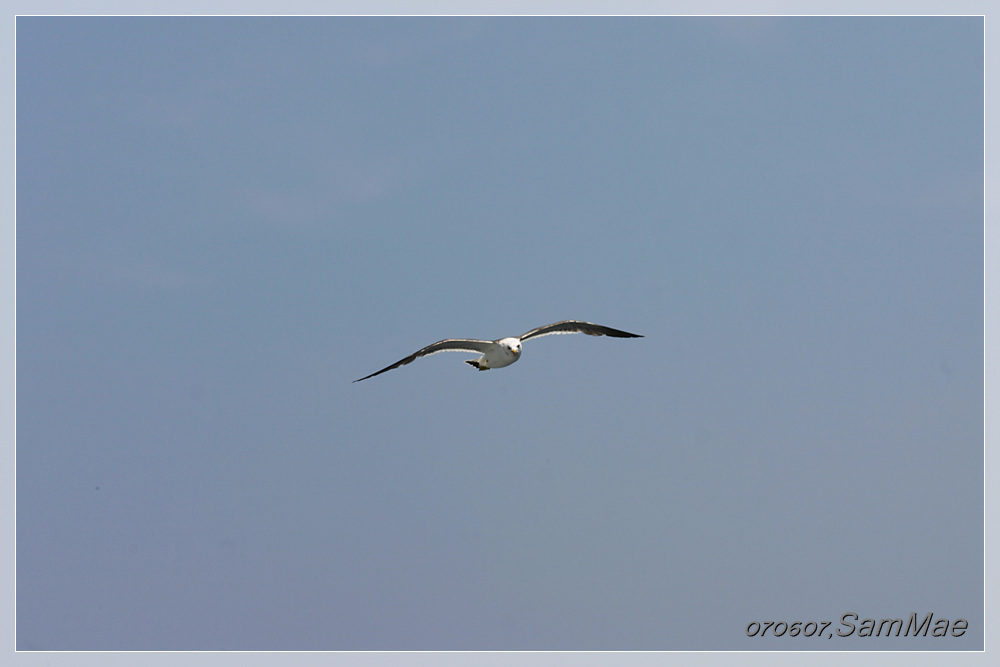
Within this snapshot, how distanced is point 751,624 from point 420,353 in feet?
52.9

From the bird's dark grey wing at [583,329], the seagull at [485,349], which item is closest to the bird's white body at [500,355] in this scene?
the seagull at [485,349]

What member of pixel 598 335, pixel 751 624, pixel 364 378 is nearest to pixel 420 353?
pixel 364 378

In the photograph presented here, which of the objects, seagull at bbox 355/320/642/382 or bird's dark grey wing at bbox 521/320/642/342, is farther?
bird's dark grey wing at bbox 521/320/642/342

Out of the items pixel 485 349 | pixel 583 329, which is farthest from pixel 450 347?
pixel 583 329

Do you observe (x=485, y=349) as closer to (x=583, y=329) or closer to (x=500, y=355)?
(x=500, y=355)

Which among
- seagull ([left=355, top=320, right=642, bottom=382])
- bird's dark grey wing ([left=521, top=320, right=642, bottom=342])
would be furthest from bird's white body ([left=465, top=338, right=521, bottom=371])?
bird's dark grey wing ([left=521, top=320, right=642, bottom=342])

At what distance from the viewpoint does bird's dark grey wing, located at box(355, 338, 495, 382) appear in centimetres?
6475

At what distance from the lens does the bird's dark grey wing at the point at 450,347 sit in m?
64.8

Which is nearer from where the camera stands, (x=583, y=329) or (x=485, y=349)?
(x=485, y=349)

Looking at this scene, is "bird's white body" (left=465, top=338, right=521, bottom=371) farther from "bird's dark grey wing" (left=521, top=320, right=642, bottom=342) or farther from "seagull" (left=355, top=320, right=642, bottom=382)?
"bird's dark grey wing" (left=521, top=320, right=642, bottom=342)

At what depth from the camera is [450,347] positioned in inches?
2574

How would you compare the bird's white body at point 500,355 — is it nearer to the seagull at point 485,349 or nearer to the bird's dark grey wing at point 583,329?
the seagull at point 485,349

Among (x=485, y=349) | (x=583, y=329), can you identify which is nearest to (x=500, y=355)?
(x=485, y=349)

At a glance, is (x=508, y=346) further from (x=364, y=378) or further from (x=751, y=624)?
(x=751, y=624)
